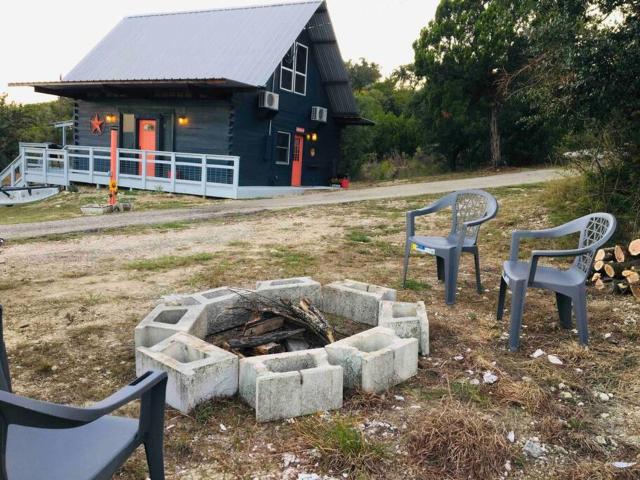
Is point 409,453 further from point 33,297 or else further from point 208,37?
point 208,37

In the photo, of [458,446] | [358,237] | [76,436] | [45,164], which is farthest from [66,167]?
[458,446]

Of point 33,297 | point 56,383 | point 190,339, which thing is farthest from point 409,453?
point 33,297

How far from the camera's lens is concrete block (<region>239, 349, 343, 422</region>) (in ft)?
8.56

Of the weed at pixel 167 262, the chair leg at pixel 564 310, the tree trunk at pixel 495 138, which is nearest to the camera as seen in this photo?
the chair leg at pixel 564 310

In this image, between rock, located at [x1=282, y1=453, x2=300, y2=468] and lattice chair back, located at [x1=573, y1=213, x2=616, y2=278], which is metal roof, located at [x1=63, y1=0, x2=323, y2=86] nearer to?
lattice chair back, located at [x1=573, y1=213, x2=616, y2=278]

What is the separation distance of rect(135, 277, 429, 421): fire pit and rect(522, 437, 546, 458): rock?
0.80m

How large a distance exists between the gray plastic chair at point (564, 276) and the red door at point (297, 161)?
14183 millimetres

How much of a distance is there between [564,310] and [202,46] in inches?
616

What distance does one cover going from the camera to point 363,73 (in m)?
43.4

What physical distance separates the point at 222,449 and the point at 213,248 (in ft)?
15.5

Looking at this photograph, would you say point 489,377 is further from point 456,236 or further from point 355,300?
point 456,236

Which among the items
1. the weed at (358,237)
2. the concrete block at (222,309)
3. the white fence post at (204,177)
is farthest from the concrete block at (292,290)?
the white fence post at (204,177)

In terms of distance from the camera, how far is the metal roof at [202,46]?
15430 mm

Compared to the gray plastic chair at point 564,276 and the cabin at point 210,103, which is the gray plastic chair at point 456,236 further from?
the cabin at point 210,103
